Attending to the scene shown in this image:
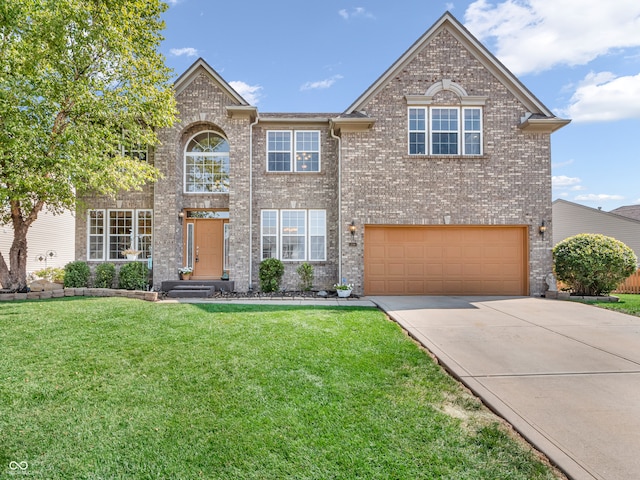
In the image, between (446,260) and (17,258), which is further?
(446,260)

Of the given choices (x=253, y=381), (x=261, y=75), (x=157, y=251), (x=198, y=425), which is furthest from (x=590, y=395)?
(x=261, y=75)

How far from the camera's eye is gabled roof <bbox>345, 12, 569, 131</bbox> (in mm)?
11492

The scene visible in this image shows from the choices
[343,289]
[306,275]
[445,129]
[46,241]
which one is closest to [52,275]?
[46,241]

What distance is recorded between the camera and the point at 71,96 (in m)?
9.53

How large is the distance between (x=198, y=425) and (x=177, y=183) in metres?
10.5

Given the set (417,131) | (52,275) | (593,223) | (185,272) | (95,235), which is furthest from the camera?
(593,223)

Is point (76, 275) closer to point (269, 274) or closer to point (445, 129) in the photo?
point (269, 274)

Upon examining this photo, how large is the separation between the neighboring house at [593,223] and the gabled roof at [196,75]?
917 inches

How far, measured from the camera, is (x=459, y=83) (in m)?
11.6

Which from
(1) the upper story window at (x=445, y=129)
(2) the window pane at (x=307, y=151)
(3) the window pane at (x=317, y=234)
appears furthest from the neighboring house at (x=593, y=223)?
(2) the window pane at (x=307, y=151)

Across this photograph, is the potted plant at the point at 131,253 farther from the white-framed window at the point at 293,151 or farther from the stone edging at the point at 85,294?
the white-framed window at the point at 293,151

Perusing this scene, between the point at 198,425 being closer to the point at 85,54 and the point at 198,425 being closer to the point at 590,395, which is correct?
the point at 590,395

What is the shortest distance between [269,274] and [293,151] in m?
4.68

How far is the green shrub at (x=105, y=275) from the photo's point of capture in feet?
38.9
